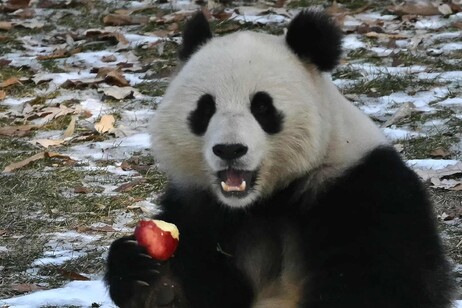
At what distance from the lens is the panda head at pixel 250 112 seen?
4168mm

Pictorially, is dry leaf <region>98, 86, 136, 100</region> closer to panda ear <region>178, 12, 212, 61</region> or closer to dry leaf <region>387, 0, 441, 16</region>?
dry leaf <region>387, 0, 441, 16</region>

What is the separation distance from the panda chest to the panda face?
20cm

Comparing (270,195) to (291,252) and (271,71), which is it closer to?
(291,252)

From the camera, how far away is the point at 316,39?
14.4ft

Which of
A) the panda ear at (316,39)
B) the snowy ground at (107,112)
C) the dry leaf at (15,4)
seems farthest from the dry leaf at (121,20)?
the panda ear at (316,39)

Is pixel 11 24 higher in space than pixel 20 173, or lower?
lower

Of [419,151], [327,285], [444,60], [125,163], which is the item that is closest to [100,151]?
[125,163]

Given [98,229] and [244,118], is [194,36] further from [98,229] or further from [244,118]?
[98,229]

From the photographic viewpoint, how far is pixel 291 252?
174 inches

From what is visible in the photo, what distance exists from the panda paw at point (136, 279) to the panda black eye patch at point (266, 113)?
721 millimetres

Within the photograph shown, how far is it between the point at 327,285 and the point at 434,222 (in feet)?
1.68

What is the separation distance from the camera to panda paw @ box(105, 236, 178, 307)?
439cm

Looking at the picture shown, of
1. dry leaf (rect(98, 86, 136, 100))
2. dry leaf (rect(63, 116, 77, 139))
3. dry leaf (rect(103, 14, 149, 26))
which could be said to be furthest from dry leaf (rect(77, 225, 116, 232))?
dry leaf (rect(103, 14, 149, 26))

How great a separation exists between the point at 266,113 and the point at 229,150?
306 millimetres
